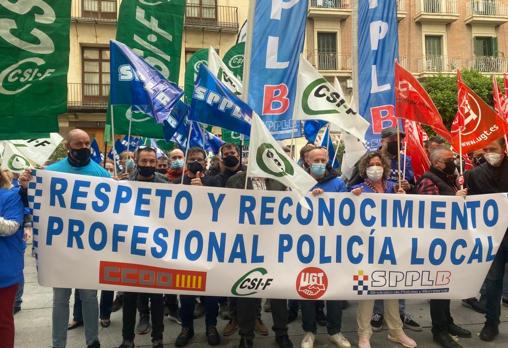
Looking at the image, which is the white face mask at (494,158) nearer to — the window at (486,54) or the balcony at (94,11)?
the balcony at (94,11)

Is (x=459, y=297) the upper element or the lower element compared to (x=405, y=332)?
upper

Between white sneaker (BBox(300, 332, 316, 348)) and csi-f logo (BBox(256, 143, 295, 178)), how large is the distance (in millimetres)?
1651

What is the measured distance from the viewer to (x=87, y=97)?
72.0ft

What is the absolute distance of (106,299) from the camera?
5.19 m

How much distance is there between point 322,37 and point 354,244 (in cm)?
2386

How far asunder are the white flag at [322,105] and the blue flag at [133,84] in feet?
4.33

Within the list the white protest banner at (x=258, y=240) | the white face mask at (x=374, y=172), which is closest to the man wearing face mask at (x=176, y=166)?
the white protest banner at (x=258, y=240)

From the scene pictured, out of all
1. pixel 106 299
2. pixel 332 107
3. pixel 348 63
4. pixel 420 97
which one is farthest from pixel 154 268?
pixel 348 63

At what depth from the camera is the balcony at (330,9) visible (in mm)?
25688

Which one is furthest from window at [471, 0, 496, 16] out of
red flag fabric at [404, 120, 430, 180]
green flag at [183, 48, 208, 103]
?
green flag at [183, 48, 208, 103]

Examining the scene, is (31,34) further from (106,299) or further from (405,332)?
(405,332)

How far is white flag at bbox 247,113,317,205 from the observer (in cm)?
388

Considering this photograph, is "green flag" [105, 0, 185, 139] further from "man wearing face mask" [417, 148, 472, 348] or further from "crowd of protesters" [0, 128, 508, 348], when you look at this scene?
"man wearing face mask" [417, 148, 472, 348]

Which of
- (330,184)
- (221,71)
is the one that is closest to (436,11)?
(221,71)
